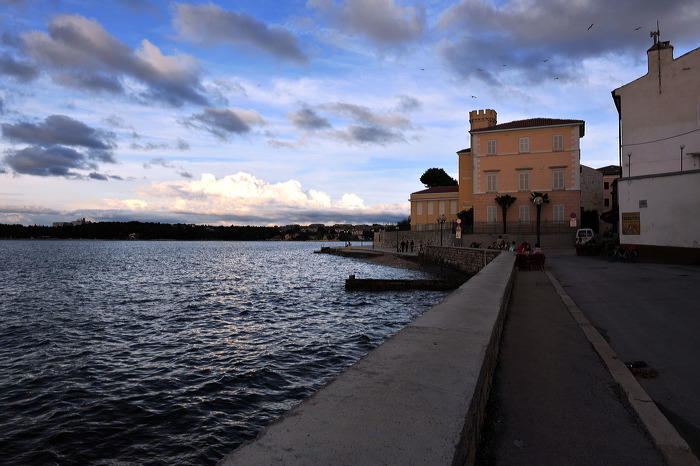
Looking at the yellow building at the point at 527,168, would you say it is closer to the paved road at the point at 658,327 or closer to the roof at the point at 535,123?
the roof at the point at 535,123

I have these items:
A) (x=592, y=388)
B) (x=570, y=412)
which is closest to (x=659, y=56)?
(x=592, y=388)

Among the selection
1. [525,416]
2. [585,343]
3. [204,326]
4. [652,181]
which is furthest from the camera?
[652,181]

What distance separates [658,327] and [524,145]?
137 feet

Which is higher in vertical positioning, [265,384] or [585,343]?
[585,343]

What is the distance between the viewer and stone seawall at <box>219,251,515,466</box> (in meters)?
2.21

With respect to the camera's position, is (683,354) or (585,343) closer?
(683,354)

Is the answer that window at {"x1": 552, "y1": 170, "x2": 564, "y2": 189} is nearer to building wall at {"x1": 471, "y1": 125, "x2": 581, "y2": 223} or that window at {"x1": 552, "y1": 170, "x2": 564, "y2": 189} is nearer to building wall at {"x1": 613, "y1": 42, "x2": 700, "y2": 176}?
building wall at {"x1": 471, "y1": 125, "x2": 581, "y2": 223}

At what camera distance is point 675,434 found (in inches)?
137

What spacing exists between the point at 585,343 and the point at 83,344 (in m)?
12.8

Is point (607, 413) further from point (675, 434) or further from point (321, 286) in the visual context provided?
point (321, 286)

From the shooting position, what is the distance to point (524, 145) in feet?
152

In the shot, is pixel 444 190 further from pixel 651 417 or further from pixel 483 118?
pixel 651 417

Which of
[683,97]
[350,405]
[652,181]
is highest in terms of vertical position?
[683,97]

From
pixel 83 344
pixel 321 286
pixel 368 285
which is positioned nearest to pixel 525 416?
pixel 83 344
